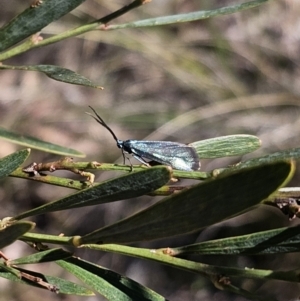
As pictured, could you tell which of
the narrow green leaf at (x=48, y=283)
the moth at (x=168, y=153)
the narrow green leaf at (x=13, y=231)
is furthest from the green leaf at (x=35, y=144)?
the narrow green leaf at (x=13, y=231)

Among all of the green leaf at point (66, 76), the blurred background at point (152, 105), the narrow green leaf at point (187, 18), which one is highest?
the narrow green leaf at point (187, 18)

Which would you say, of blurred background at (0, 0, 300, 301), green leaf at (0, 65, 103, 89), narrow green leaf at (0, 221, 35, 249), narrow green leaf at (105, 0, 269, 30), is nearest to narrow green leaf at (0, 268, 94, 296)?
narrow green leaf at (0, 221, 35, 249)

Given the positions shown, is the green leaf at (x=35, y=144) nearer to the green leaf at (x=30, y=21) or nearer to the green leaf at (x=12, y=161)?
the green leaf at (x=30, y=21)

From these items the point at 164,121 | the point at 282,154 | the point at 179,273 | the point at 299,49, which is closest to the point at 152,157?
the point at 282,154

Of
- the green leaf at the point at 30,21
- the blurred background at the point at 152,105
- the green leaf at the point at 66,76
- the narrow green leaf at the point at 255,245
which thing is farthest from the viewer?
the blurred background at the point at 152,105

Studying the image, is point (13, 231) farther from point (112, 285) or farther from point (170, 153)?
point (170, 153)

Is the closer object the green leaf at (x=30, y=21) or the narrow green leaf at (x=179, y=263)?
the narrow green leaf at (x=179, y=263)

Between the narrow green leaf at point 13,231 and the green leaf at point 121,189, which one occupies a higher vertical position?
the green leaf at point 121,189

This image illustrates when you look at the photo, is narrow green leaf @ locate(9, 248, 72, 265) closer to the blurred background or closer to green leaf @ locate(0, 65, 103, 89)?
green leaf @ locate(0, 65, 103, 89)
